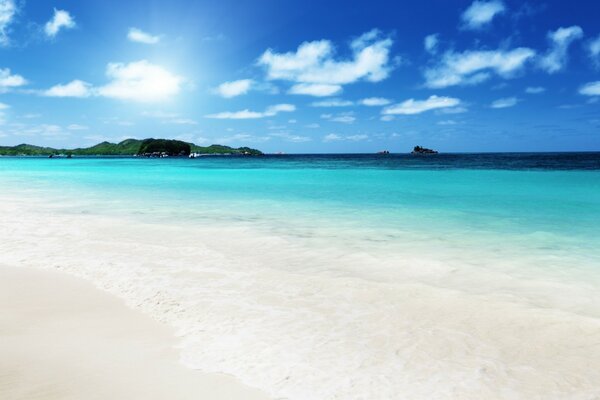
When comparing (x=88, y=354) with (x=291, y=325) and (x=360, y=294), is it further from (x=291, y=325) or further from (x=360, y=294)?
(x=360, y=294)

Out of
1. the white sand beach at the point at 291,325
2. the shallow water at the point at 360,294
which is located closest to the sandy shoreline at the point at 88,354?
the white sand beach at the point at 291,325

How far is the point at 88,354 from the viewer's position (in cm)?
483

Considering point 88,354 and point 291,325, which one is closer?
point 88,354

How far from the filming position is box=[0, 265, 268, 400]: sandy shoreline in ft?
13.5

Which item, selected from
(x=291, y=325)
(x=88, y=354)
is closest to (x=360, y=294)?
(x=291, y=325)

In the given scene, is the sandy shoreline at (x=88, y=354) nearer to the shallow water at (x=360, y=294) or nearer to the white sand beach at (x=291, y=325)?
the white sand beach at (x=291, y=325)

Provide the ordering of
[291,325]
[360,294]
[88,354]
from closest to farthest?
[88,354], [291,325], [360,294]

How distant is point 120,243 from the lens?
35.8 feet

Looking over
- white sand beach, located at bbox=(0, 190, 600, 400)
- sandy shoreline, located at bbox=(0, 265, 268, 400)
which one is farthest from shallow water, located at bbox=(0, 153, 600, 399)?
sandy shoreline, located at bbox=(0, 265, 268, 400)

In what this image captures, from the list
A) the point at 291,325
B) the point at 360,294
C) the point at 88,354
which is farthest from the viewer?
the point at 360,294

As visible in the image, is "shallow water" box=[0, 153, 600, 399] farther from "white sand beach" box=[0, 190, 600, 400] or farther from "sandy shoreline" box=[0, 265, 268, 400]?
"sandy shoreline" box=[0, 265, 268, 400]

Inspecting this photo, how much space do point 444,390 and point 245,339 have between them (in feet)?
8.11

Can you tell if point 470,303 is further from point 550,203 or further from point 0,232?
point 550,203

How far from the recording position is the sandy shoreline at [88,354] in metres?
4.12
